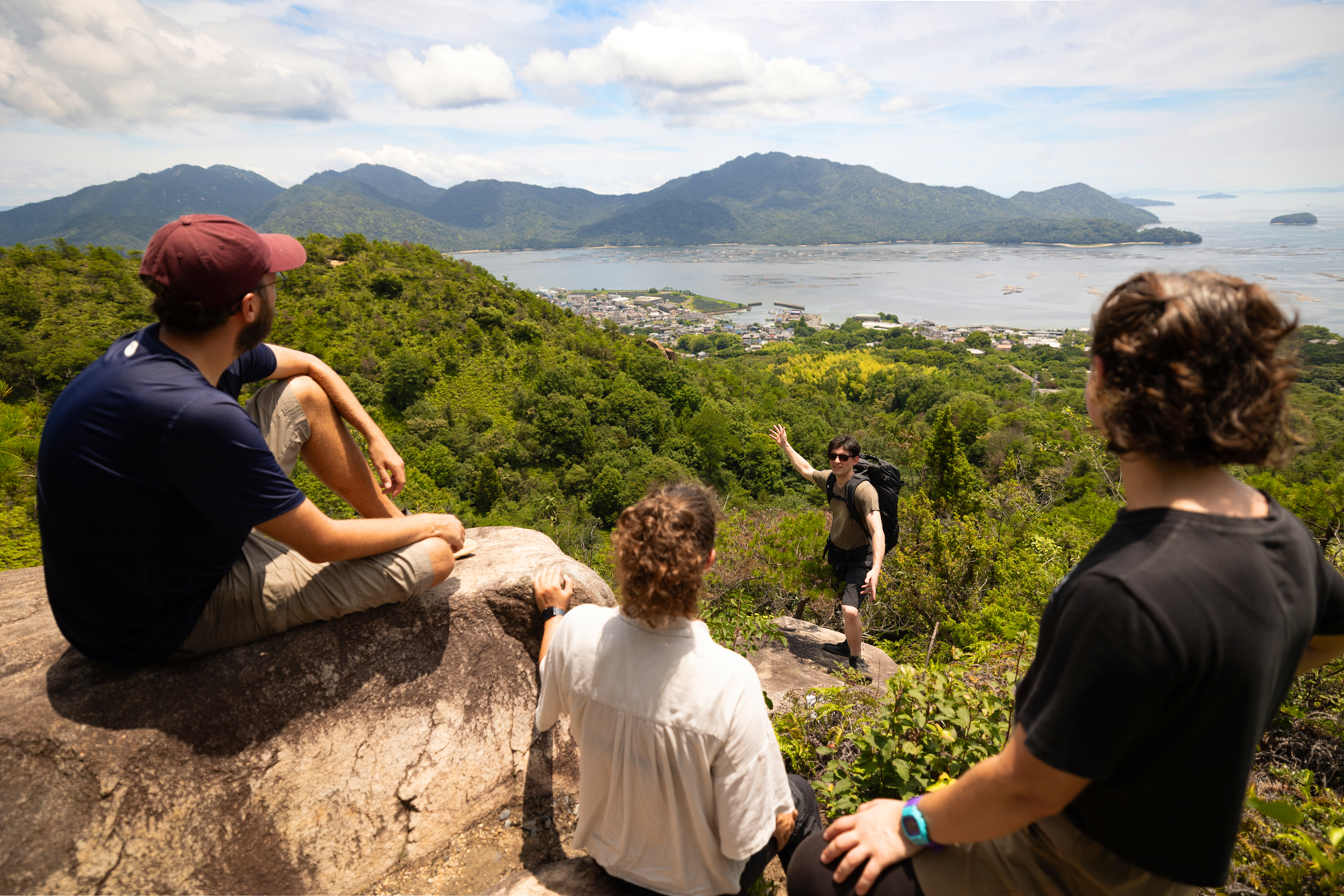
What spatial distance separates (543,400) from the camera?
3562cm

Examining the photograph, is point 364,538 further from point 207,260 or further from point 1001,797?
point 1001,797

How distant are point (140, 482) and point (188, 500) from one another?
0.15 metres

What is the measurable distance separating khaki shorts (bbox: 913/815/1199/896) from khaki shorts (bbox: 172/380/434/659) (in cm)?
228

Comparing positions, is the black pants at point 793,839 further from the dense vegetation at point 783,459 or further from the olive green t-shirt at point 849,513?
the olive green t-shirt at point 849,513

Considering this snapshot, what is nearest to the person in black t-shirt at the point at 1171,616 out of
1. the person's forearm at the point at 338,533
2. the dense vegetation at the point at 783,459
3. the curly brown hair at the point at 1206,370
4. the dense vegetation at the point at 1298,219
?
the curly brown hair at the point at 1206,370

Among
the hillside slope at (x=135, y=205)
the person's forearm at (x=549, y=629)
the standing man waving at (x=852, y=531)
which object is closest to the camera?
the person's forearm at (x=549, y=629)

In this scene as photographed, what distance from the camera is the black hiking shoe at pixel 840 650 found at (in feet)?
19.8

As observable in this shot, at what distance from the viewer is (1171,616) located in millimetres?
1088

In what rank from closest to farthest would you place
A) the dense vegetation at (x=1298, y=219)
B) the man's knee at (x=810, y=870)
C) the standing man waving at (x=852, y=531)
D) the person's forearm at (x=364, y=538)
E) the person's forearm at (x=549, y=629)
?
1. the man's knee at (x=810, y=870)
2. the person's forearm at (x=364, y=538)
3. the person's forearm at (x=549, y=629)
4. the standing man waving at (x=852, y=531)
5. the dense vegetation at (x=1298, y=219)

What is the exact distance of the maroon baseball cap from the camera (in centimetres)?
195

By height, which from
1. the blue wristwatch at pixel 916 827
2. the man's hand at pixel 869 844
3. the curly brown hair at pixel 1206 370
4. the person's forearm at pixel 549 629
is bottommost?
the man's hand at pixel 869 844

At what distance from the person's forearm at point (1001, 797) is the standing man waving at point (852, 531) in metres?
3.56

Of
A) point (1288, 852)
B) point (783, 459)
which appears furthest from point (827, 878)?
point (783, 459)

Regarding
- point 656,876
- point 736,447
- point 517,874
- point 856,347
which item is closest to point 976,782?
point 656,876
